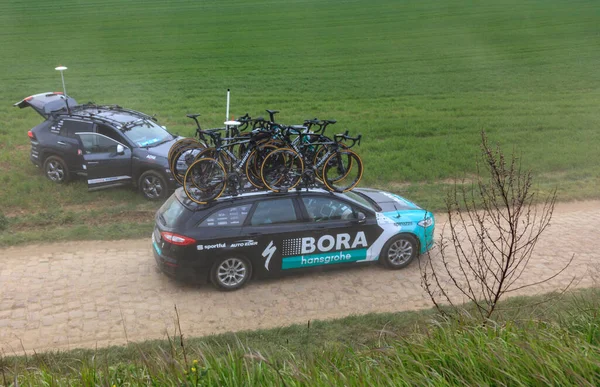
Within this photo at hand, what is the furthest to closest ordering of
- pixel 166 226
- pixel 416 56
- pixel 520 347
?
pixel 416 56 < pixel 166 226 < pixel 520 347

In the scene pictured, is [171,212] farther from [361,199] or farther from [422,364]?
[422,364]

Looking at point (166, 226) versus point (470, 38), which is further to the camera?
point (470, 38)

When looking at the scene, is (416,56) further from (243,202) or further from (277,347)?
(277,347)

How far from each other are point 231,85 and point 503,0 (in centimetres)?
3082

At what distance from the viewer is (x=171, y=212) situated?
31.3ft

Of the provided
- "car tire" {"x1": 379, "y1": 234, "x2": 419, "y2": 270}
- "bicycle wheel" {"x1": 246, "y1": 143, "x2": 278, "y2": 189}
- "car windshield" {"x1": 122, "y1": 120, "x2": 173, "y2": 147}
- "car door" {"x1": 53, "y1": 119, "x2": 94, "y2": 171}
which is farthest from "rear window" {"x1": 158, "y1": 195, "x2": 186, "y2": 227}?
"car door" {"x1": 53, "y1": 119, "x2": 94, "y2": 171}

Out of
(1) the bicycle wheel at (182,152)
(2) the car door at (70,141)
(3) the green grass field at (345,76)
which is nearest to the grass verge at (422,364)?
(1) the bicycle wheel at (182,152)

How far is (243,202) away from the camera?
30.8 feet

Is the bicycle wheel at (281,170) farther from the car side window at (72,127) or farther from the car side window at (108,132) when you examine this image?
the car side window at (72,127)

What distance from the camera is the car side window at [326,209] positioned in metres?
9.67

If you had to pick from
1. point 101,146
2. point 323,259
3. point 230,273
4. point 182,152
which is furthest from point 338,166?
point 101,146

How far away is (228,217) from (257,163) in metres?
0.98

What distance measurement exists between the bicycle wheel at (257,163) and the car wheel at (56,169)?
600cm

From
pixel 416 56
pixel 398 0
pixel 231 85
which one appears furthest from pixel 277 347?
pixel 398 0
